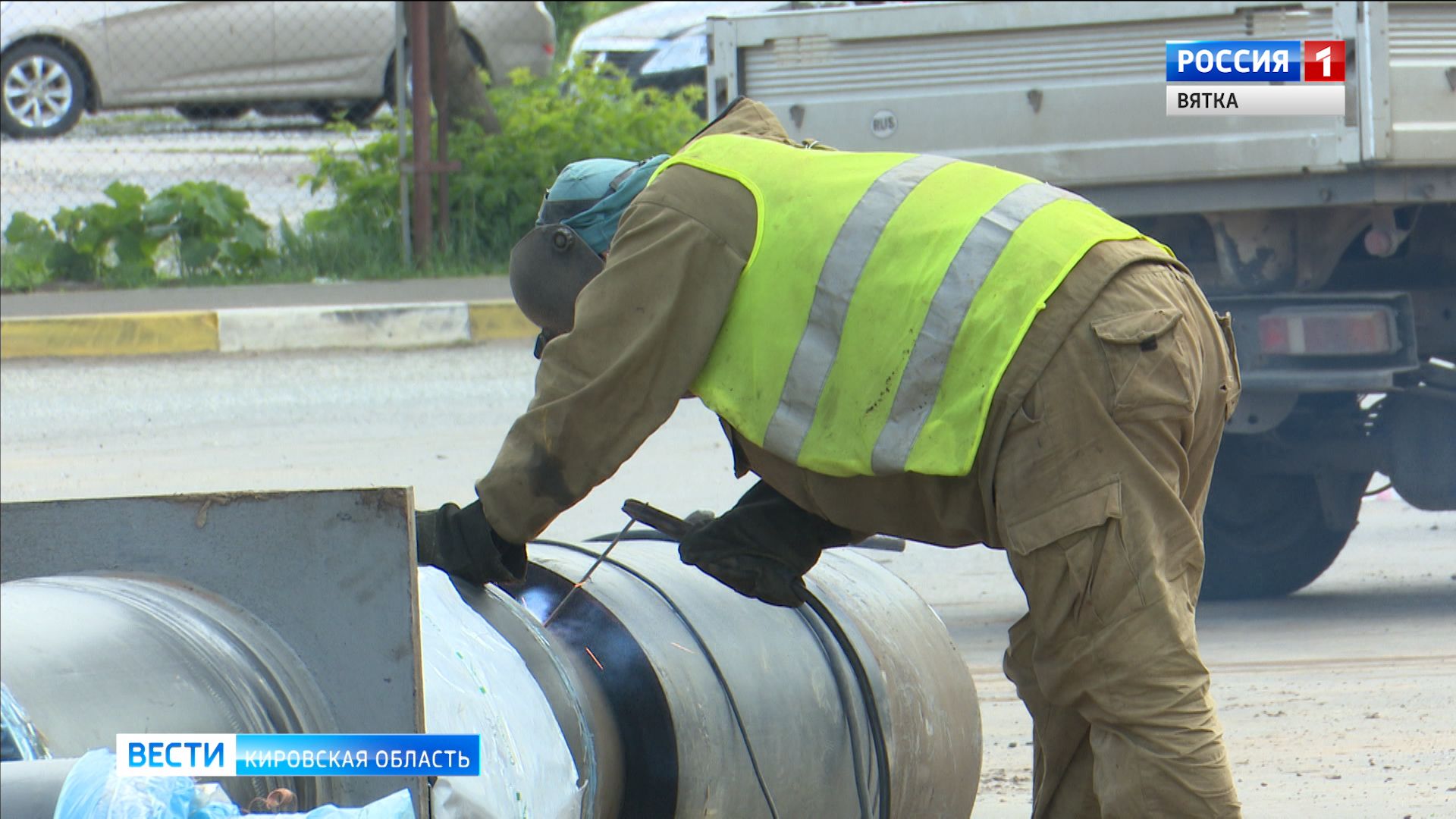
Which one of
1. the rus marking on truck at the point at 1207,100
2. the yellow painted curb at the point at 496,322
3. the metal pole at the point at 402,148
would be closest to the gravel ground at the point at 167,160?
the metal pole at the point at 402,148

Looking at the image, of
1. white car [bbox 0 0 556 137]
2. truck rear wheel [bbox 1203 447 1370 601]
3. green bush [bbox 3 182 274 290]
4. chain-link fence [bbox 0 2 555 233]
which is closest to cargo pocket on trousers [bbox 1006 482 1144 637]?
truck rear wheel [bbox 1203 447 1370 601]

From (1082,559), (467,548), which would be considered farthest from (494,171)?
(1082,559)

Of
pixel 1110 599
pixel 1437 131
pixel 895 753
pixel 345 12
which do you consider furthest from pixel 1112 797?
pixel 345 12

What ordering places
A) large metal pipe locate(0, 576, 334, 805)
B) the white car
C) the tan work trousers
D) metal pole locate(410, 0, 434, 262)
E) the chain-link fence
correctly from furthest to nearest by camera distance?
the white car → the chain-link fence → metal pole locate(410, 0, 434, 262) → the tan work trousers → large metal pipe locate(0, 576, 334, 805)

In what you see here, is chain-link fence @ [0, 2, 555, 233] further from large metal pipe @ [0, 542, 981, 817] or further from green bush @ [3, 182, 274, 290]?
large metal pipe @ [0, 542, 981, 817]

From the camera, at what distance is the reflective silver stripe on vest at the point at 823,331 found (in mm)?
2357

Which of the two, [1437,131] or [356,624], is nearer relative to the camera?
[356,624]

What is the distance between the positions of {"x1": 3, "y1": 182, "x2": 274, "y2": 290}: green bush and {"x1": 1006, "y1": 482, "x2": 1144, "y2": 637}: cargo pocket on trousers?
8135mm

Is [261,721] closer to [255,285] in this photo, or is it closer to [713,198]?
[713,198]

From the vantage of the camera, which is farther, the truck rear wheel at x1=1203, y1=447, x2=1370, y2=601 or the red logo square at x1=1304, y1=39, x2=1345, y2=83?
the truck rear wheel at x1=1203, y1=447, x2=1370, y2=601

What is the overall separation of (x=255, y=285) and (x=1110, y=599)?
317 inches

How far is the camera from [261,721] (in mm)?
1918

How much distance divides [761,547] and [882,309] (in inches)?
19.7

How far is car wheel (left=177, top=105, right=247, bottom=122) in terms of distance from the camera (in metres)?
12.7
